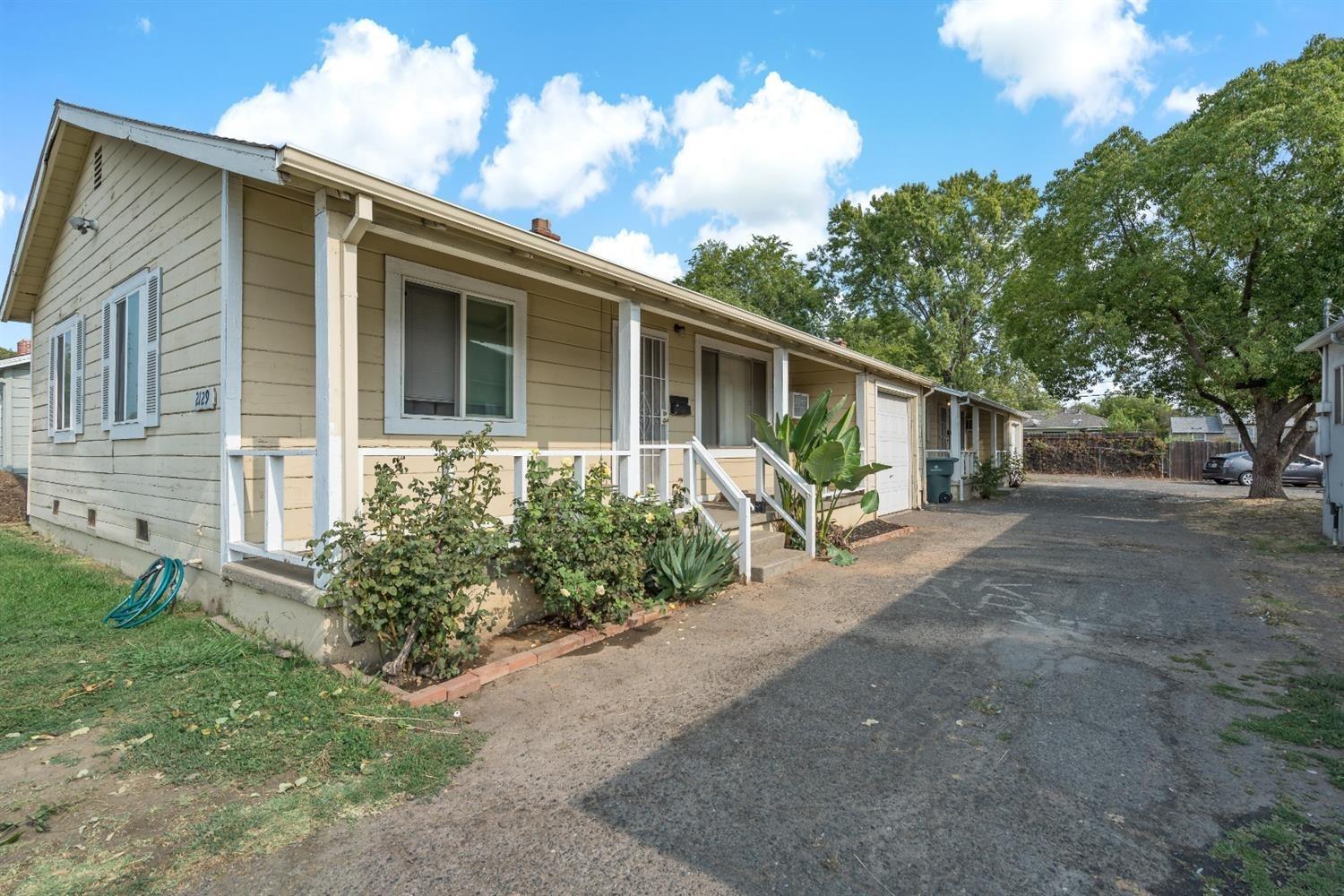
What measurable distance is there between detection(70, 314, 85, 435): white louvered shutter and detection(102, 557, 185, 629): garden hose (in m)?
3.78

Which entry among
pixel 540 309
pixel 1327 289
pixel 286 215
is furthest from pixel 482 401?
pixel 1327 289

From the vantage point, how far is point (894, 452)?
13.3 metres

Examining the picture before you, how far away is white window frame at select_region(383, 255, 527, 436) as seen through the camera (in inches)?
214

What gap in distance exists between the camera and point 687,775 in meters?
2.96

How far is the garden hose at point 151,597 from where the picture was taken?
503 centimetres

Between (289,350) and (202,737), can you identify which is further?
(289,350)

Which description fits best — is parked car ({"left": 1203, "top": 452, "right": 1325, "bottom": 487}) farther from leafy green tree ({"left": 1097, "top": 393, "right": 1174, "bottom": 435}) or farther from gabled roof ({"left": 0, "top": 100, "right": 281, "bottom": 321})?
gabled roof ({"left": 0, "top": 100, "right": 281, "bottom": 321})

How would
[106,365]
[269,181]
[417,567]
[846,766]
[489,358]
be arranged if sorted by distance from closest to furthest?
[846,766] → [417,567] → [269,181] → [489,358] → [106,365]

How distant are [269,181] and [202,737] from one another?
3.23 m

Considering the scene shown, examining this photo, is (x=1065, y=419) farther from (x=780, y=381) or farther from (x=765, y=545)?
(x=765, y=545)

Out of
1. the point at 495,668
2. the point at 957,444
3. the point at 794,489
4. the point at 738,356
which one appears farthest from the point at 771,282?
the point at 495,668

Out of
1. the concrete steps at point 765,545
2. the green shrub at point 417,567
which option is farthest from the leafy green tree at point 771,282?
the green shrub at point 417,567

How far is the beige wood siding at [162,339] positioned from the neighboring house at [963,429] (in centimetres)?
1403

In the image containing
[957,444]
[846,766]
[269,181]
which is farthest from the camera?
[957,444]
